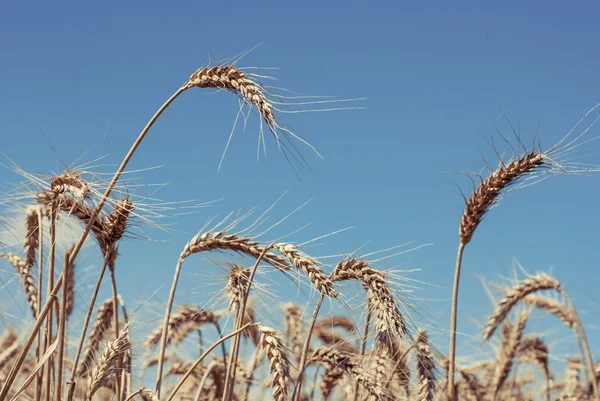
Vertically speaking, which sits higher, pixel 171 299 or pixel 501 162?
pixel 501 162

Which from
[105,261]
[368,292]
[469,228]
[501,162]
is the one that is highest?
[501,162]

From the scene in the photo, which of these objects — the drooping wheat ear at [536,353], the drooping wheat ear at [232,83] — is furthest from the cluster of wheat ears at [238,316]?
the drooping wheat ear at [536,353]

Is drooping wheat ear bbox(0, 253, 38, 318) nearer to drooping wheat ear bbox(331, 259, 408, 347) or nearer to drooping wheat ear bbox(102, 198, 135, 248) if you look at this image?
drooping wheat ear bbox(102, 198, 135, 248)

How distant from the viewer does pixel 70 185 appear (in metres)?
2.81

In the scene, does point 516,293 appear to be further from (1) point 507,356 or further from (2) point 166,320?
(2) point 166,320

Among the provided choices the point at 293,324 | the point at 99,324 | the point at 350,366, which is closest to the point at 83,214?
the point at 350,366

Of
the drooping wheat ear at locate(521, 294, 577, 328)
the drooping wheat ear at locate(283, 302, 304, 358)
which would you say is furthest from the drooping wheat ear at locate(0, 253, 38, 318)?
the drooping wheat ear at locate(521, 294, 577, 328)

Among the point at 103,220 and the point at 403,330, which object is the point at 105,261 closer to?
the point at 103,220

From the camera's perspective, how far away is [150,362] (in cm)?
669

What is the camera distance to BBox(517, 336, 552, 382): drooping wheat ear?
24.2ft

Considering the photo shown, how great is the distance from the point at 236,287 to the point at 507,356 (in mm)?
3427

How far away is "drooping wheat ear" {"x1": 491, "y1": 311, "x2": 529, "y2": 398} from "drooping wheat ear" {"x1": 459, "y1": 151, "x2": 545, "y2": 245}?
2819 mm

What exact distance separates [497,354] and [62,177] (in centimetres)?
492

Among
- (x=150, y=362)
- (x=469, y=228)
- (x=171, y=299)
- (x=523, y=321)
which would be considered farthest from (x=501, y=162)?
(x=150, y=362)
